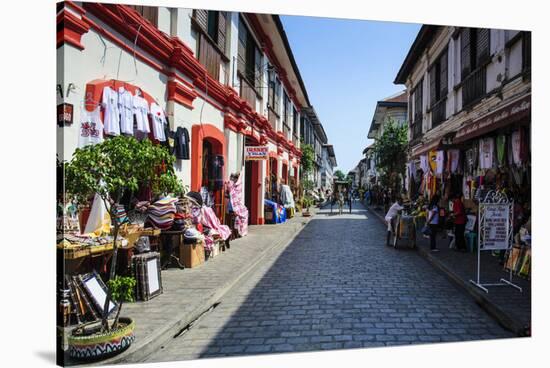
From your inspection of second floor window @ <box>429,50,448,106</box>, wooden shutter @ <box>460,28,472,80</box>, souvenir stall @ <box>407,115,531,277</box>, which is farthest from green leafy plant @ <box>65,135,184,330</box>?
second floor window @ <box>429,50,448,106</box>

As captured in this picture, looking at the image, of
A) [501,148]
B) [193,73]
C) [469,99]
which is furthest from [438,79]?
[193,73]

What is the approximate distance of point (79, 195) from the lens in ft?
12.3

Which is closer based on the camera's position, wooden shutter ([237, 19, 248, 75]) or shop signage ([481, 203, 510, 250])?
shop signage ([481, 203, 510, 250])

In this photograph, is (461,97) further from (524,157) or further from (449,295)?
(449,295)

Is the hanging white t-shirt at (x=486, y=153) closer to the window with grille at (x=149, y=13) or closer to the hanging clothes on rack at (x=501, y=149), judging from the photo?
the hanging clothes on rack at (x=501, y=149)

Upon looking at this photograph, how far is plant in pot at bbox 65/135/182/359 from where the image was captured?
11.9ft

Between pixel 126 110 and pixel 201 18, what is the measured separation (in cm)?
Answer: 393

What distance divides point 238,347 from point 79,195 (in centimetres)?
215

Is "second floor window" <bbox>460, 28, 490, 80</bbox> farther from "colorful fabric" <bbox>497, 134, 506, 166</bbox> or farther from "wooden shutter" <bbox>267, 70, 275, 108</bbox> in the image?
"wooden shutter" <bbox>267, 70, 275, 108</bbox>

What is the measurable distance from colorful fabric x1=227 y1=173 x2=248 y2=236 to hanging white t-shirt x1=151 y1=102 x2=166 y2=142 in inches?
170

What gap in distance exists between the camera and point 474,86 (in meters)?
9.31

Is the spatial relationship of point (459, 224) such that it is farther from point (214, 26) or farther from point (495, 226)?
point (214, 26)

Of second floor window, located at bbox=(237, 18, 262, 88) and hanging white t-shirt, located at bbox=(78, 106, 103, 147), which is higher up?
second floor window, located at bbox=(237, 18, 262, 88)

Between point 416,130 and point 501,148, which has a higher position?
point 416,130
